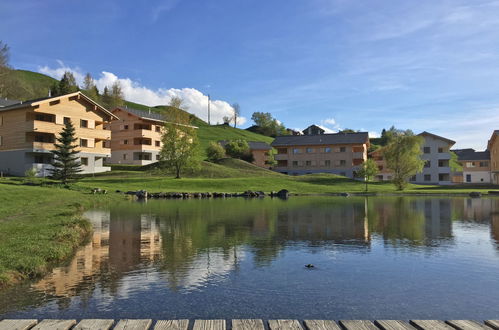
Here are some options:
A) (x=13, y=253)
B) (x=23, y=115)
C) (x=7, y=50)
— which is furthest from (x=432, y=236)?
(x=7, y=50)

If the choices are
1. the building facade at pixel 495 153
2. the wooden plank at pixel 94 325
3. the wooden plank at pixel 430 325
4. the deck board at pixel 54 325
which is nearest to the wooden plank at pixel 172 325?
the wooden plank at pixel 94 325

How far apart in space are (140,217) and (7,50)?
9600 centimetres

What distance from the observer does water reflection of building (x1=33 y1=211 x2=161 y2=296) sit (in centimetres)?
1277

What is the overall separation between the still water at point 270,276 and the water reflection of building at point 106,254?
0.14 ft

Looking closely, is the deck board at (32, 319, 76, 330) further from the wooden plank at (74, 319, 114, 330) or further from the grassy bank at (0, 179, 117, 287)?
the grassy bank at (0, 179, 117, 287)

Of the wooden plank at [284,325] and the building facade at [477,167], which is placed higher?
the building facade at [477,167]

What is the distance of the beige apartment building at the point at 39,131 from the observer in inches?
2625

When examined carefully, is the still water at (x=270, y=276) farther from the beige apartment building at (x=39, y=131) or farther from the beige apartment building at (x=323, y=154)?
the beige apartment building at (x=323, y=154)

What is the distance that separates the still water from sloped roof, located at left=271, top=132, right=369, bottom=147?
86.6 m

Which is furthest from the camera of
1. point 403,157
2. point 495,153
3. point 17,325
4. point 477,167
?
point 477,167

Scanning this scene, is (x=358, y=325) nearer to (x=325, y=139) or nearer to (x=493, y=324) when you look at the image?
(x=493, y=324)

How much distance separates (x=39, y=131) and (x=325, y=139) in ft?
244

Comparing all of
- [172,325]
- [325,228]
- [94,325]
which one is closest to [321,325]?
[172,325]

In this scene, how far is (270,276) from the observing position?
45.1 ft
